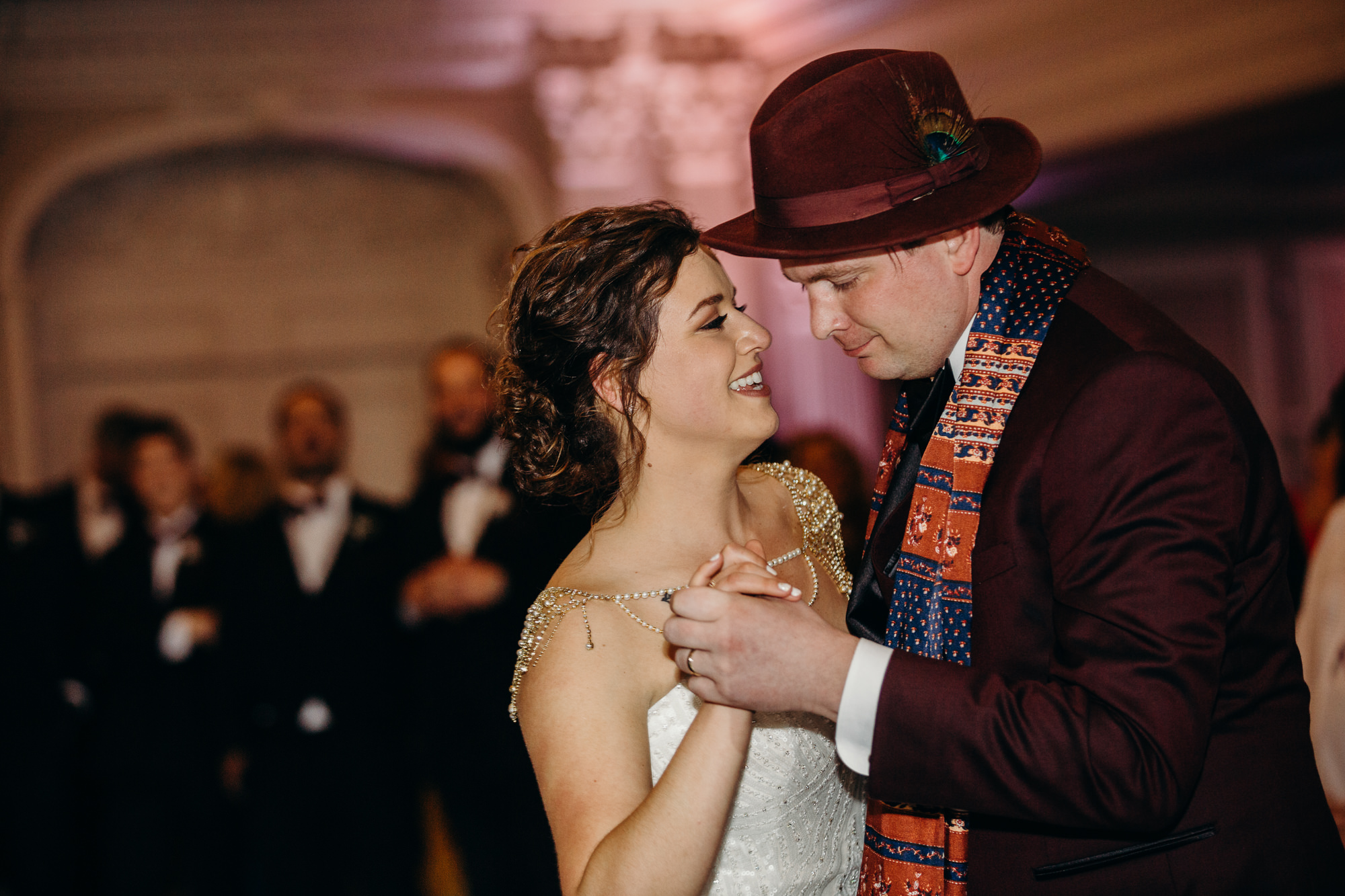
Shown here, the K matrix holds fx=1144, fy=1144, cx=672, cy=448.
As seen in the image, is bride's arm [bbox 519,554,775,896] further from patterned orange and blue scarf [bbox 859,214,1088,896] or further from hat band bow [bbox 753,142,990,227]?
hat band bow [bbox 753,142,990,227]

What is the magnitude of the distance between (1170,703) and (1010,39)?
481 centimetres

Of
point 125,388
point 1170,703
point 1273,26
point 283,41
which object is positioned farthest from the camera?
Result: point 125,388

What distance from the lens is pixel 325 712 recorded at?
4277 millimetres

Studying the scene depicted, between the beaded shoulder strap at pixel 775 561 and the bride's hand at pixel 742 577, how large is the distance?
298 millimetres

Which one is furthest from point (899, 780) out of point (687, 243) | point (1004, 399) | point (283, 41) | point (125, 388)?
point (125, 388)

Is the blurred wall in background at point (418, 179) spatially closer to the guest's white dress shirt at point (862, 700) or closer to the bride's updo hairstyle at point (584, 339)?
the bride's updo hairstyle at point (584, 339)

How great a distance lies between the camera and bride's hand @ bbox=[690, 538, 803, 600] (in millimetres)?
1468

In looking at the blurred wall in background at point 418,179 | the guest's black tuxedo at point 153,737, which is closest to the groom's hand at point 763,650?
the guest's black tuxedo at point 153,737

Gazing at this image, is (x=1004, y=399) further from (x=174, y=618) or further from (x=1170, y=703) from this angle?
(x=174, y=618)

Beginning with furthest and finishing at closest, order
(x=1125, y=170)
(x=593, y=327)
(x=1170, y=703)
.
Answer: (x=1125, y=170), (x=593, y=327), (x=1170, y=703)

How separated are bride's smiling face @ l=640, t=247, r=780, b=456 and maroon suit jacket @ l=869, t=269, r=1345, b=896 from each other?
54 centimetres

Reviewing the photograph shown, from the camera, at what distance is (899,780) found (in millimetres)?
1332

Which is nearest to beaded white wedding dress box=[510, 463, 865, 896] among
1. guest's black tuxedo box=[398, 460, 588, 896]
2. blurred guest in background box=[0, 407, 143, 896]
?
guest's black tuxedo box=[398, 460, 588, 896]

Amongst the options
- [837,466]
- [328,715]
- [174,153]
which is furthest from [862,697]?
[174,153]
